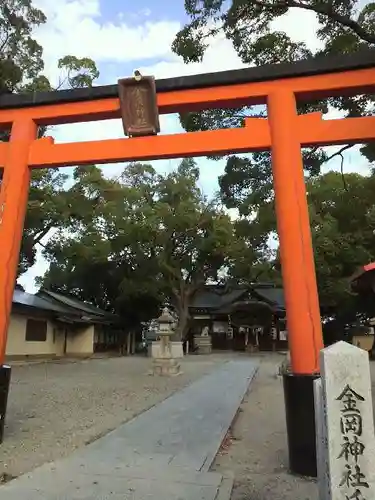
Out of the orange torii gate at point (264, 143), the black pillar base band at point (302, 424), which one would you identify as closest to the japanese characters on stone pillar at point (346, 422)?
the black pillar base band at point (302, 424)

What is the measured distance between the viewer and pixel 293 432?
4805 mm

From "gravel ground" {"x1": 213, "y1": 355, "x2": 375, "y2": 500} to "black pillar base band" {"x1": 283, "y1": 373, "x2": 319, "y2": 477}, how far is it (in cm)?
15

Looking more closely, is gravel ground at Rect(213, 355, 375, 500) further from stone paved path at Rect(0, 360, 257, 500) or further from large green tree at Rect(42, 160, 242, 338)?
large green tree at Rect(42, 160, 242, 338)

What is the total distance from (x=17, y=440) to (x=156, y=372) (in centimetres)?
1102

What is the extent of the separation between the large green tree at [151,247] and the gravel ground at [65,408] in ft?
44.3

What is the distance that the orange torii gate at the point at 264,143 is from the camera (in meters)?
5.04

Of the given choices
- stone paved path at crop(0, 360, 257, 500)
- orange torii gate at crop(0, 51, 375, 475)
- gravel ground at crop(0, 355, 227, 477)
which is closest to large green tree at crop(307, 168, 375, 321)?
gravel ground at crop(0, 355, 227, 477)

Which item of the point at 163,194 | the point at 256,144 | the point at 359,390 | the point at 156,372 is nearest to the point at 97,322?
the point at 163,194

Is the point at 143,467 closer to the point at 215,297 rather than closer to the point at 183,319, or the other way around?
the point at 183,319

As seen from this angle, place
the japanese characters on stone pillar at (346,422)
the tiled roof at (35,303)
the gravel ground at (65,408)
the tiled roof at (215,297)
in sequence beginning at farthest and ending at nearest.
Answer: the tiled roof at (215,297) → the tiled roof at (35,303) → the gravel ground at (65,408) → the japanese characters on stone pillar at (346,422)

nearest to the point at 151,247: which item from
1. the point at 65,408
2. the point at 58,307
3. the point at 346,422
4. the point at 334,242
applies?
the point at 58,307

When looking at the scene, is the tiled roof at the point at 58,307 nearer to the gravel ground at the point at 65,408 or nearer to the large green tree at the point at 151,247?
the large green tree at the point at 151,247

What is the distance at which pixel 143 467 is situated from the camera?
494cm

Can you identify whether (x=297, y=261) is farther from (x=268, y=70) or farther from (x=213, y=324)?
(x=213, y=324)
